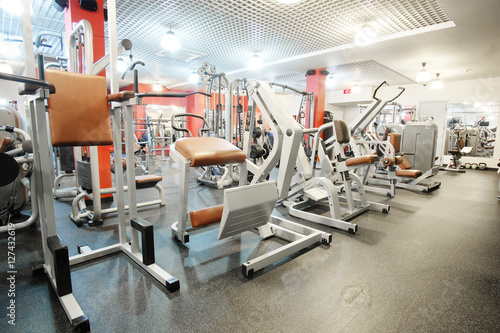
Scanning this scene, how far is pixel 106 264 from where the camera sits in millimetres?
1966

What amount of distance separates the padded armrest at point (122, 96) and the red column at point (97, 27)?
7.09ft

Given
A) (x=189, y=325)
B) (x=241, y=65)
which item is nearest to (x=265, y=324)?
(x=189, y=325)

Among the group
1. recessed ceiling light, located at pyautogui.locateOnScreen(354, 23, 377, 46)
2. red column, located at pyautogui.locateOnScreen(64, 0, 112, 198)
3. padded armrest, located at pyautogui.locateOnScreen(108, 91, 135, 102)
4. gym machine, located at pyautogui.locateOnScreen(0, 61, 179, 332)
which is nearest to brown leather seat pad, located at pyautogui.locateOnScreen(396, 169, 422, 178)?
recessed ceiling light, located at pyautogui.locateOnScreen(354, 23, 377, 46)

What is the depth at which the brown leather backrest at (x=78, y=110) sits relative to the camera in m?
1.56

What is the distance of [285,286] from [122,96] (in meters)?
1.62

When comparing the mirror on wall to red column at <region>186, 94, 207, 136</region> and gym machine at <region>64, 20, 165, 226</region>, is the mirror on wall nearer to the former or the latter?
red column at <region>186, 94, 207, 136</region>

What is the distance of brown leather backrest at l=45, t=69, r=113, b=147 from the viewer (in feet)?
5.13

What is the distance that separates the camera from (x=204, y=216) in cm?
217

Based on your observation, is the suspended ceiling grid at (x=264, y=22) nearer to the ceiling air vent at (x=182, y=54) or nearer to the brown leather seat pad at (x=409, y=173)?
the ceiling air vent at (x=182, y=54)

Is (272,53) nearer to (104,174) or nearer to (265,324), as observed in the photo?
(104,174)

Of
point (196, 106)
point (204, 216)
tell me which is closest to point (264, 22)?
point (204, 216)

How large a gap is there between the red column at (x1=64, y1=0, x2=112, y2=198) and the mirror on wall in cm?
962

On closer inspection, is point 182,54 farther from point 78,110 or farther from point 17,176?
point 78,110

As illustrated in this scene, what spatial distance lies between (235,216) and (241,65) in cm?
664
